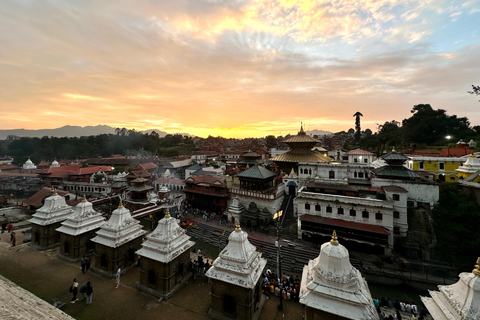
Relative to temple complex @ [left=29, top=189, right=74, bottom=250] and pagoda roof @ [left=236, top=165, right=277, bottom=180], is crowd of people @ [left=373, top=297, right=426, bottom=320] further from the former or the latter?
temple complex @ [left=29, top=189, right=74, bottom=250]

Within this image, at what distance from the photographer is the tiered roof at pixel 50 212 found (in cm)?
1677

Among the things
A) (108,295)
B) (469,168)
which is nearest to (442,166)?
(469,168)

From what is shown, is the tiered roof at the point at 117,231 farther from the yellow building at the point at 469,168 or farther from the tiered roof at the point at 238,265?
the yellow building at the point at 469,168

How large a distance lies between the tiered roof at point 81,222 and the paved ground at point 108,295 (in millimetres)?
2451

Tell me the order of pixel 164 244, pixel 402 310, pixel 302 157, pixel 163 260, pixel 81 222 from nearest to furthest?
pixel 163 260
pixel 164 244
pixel 402 310
pixel 81 222
pixel 302 157

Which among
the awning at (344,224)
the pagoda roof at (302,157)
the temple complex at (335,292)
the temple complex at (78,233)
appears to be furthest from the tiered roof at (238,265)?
the pagoda roof at (302,157)

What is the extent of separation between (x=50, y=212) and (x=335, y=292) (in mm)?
22445

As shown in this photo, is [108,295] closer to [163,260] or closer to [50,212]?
[163,260]

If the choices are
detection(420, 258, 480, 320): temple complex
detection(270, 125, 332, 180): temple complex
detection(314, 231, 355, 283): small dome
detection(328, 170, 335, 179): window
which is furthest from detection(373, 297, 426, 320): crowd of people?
detection(270, 125, 332, 180): temple complex

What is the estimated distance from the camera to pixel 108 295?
1168 centimetres

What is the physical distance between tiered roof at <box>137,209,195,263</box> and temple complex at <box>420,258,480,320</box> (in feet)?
37.4

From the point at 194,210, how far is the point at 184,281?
55.0 ft

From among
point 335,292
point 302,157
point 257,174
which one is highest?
point 302,157

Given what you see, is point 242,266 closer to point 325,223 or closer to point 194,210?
point 325,223
